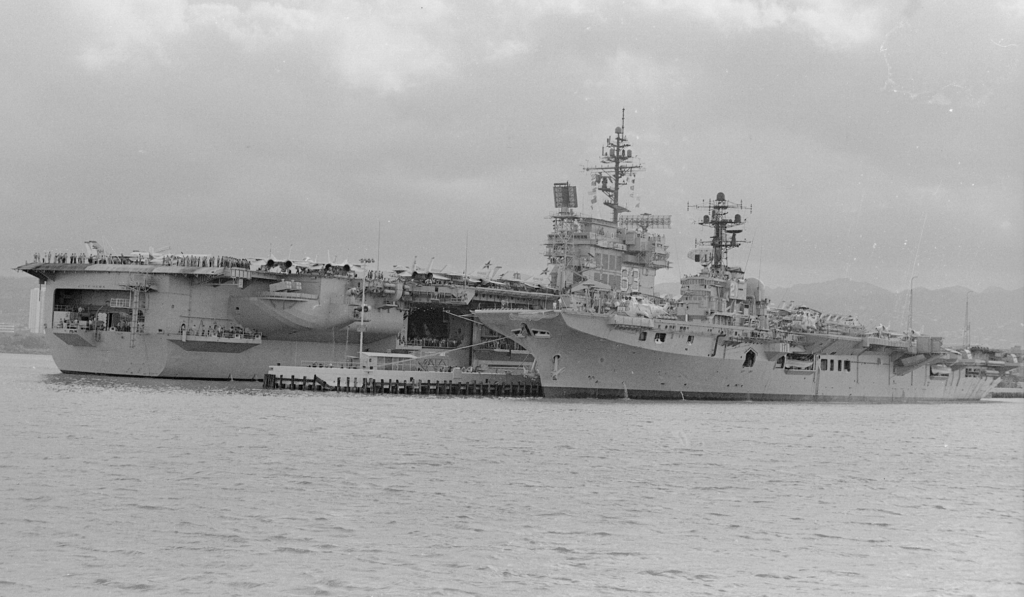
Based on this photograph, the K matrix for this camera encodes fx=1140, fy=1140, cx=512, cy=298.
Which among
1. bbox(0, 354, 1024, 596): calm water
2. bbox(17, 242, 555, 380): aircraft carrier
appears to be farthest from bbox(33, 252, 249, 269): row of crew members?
bbox(0, 354, 1024, 596): calm water

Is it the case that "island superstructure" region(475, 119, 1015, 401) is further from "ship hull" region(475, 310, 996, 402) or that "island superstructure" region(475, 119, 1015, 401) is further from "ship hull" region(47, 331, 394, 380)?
"ship hull" region(47, 331, 394, 380)

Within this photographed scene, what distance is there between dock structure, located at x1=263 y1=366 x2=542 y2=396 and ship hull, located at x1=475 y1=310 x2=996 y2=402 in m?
2.41

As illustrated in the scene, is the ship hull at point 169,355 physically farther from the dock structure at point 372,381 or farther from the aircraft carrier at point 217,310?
the dock structure at point 372,381

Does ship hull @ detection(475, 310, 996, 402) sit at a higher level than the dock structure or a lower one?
higher

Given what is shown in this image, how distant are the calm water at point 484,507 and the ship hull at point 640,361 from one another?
630 centimetres

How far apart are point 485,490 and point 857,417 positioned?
20131 mm

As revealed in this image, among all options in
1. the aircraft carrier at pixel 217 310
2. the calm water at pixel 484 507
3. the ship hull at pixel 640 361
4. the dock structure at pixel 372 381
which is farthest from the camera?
the aircraft carrier at pixel 217 310

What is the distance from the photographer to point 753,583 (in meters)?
10.4

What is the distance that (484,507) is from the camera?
13.8 meters

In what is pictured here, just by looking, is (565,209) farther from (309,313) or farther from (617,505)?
(617,505)

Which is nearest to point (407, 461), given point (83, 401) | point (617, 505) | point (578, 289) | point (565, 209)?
point (617, 505)

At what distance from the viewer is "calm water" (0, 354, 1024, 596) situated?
34.4ft

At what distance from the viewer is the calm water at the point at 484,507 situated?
34.4ft

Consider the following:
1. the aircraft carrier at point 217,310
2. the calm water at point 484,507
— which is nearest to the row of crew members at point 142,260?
the aircraft carrier at point 217,310
